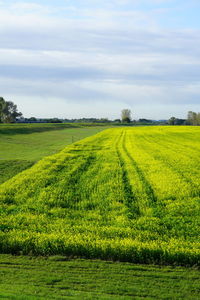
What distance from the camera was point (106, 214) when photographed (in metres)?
13.9

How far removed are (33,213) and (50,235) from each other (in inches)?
122

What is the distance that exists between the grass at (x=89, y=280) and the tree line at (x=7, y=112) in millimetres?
160860

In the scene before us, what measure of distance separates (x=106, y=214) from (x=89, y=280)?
5441 millimetres

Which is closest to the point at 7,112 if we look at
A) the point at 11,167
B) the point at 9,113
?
the point at 9,113

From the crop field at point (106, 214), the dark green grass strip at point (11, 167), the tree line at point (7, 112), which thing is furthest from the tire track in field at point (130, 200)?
the tree line at point (7, 112)

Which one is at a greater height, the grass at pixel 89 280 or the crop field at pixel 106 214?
the crop field at pixel 106 214

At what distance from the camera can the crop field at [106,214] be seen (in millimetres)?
10211

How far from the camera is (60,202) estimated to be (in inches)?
613

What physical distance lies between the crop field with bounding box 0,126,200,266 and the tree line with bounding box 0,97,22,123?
480 ft

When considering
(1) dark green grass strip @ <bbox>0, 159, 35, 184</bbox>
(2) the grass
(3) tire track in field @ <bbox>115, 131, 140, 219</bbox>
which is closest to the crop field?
(3) tire track in field @ <bbox>115, 131, 140, 219</bbox>

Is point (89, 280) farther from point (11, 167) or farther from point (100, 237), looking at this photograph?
point (11, 167)

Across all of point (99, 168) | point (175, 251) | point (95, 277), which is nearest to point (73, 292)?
point (95, 277)

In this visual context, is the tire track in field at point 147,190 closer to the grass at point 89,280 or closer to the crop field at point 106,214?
the crop field at point 106,214

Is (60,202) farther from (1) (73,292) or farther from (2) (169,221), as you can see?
(1) (73,292)
